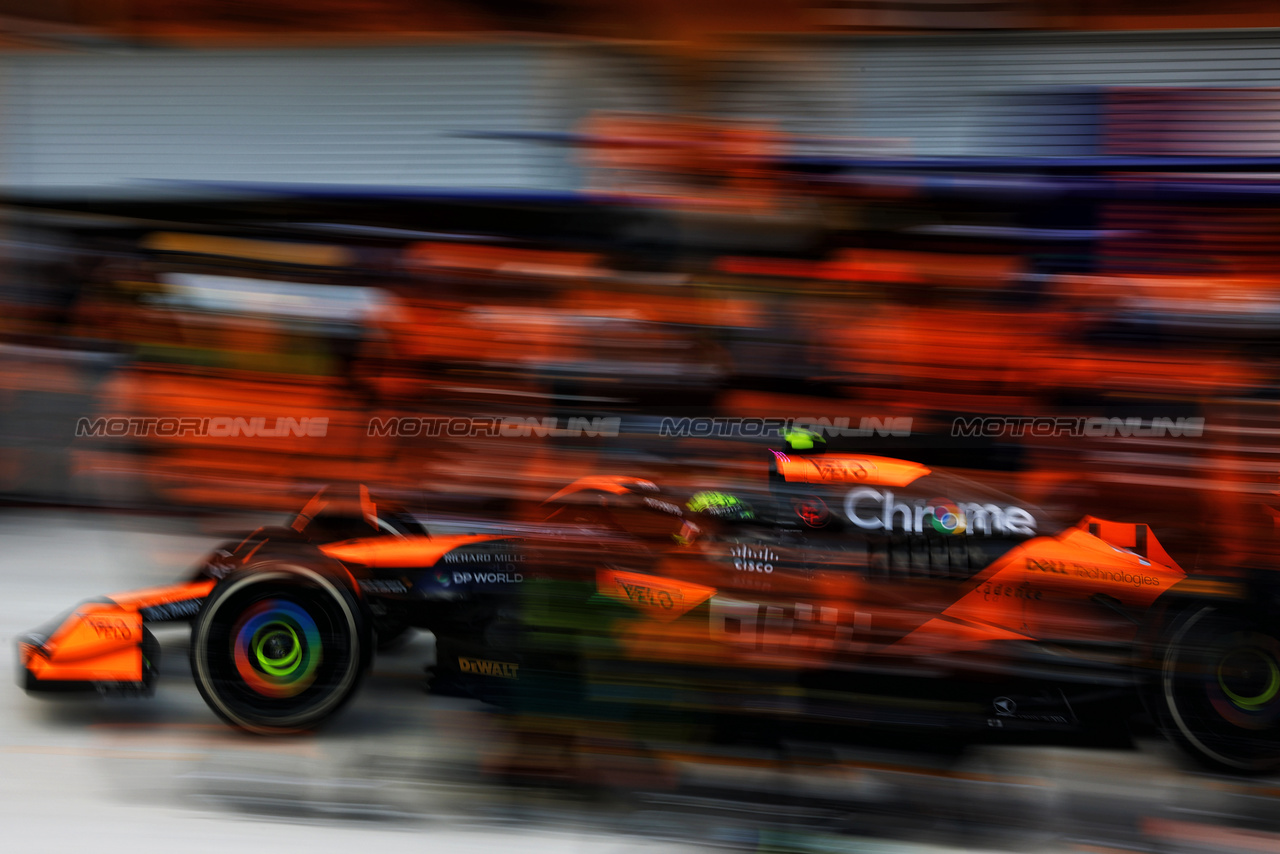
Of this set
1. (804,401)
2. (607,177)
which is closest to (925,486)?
(804,401)

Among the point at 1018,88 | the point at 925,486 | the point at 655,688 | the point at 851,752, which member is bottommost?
the point at 851,752

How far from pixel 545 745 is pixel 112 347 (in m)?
0.90

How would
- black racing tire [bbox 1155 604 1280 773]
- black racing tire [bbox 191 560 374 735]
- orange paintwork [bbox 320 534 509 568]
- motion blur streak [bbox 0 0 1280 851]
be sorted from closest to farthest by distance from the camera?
motion blur streak [bbox 0 0 1280 851], black racing tire [bbox 1155 604 1280 773], orange paintwork [bbox 320 534 509 568], black racing tire [bbox 191 560 374 735]

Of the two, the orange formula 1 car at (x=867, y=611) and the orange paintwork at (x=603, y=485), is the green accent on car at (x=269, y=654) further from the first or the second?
the orange paintwork at (x=603, y=485)

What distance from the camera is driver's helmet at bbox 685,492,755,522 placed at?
1420mm

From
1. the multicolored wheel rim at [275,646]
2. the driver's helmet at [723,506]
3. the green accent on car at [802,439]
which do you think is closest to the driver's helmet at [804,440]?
the green accent on car at [802,439]

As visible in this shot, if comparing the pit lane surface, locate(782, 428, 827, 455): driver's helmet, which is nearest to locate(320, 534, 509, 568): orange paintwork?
the pit lane surface

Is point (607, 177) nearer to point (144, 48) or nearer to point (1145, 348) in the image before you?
point (144, 48)

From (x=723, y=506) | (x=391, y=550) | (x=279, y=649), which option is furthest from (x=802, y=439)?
(x=279, y=649)

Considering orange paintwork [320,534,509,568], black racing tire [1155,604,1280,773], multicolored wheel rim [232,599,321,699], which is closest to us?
black racing tire [1155,604,1280,773]

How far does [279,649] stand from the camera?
2.55 meters

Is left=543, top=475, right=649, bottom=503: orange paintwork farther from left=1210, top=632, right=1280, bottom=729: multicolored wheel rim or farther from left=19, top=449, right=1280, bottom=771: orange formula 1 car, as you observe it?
left=1210, top=632, right=1280, bottom=729: multicolored wheel rim

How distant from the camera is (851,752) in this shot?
5.11 ft

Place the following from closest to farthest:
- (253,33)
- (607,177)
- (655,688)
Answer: (253,33) < (607,177) < (655,688)
